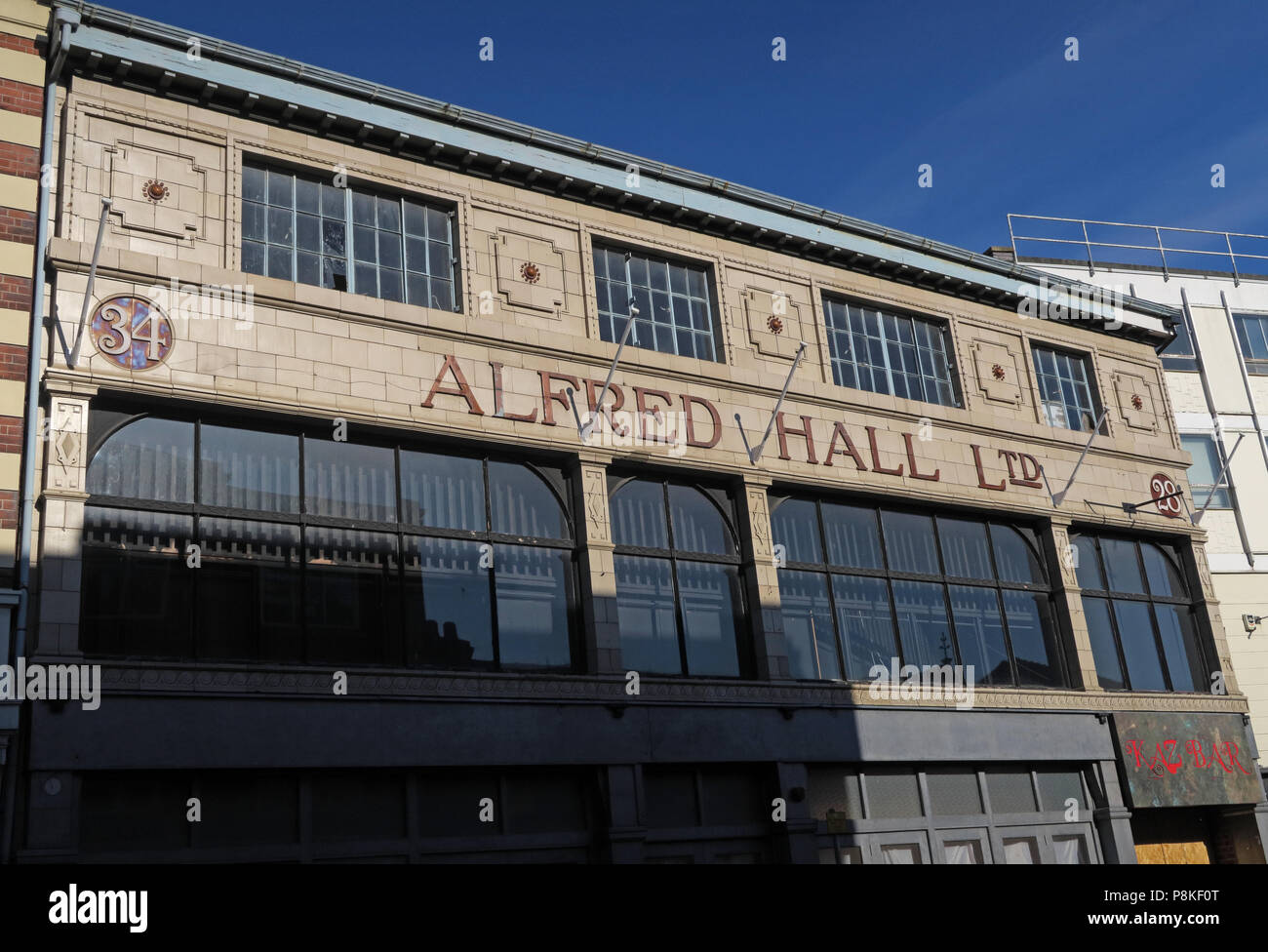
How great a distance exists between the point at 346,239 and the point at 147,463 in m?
4.55

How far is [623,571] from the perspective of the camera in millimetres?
17953

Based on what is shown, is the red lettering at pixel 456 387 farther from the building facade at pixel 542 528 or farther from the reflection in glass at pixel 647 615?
the reflection in glass at pixel 647 615

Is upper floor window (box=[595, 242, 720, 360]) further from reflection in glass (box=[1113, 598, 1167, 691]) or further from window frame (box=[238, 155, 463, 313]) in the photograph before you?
reflection in glass (box=[1113, 598, 1167, 691])

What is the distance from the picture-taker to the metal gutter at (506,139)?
15938mm

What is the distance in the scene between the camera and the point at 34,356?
46.4 ft

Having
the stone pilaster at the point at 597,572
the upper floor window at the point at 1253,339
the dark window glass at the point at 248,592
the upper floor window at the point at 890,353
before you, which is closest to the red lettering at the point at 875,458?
the upper floor window at the point at 890,353

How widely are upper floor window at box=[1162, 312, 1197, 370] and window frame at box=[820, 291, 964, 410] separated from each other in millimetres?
9438

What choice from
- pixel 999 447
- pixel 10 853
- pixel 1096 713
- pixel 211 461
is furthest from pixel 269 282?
pixel 1096 713

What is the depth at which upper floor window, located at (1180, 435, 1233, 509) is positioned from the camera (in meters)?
29.0

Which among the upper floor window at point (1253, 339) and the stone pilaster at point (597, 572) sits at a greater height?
the upper floor window at point (1253, 339)

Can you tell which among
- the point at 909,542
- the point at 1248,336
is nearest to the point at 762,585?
the point at 909,542

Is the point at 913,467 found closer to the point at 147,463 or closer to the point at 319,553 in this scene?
the point at 319,553

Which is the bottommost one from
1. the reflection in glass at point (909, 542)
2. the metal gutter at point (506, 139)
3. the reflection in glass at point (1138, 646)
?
the reflection in glass at point (1138, 646)

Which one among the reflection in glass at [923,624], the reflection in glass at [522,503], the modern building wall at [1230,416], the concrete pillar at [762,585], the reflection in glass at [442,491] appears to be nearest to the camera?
the reflection in glass at [442,491]
